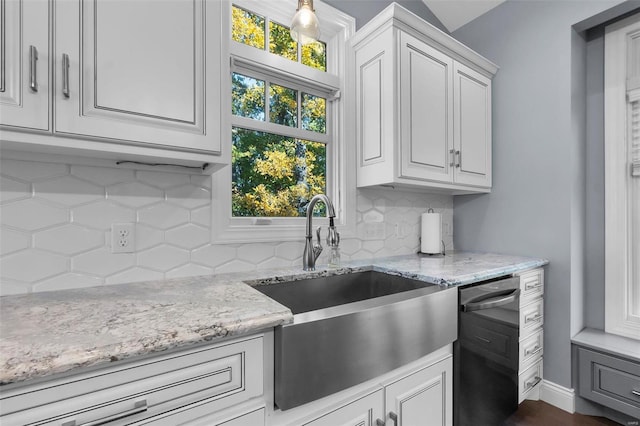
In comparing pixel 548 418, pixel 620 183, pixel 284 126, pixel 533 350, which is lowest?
pixel 548 418

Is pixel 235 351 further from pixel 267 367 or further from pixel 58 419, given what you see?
pixel 58 419

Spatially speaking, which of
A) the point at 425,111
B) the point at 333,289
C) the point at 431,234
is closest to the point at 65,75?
the point at 333,289

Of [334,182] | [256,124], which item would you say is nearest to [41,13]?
[256,124]

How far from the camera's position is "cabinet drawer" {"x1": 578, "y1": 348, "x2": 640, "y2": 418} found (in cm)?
174

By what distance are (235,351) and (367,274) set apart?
105cm

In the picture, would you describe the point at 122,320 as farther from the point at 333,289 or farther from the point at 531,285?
the point at 531,285

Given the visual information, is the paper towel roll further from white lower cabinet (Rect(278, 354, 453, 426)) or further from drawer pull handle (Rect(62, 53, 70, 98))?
drawer pull handle (Rect(62, 53, 70, 98))

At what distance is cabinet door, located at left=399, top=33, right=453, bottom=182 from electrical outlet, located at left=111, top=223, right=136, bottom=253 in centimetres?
138

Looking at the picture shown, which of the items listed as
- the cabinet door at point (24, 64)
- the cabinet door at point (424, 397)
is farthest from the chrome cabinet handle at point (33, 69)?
the cabinet door at point (424, 397)

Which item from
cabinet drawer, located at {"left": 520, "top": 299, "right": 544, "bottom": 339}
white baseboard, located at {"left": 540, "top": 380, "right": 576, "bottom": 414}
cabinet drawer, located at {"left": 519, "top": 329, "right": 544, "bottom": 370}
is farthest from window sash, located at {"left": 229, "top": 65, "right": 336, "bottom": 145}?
white baseboard, located at {"left": 540, "top": 380, "right": 576, "bottom": 414}

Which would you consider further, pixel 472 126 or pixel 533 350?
pixel 472 126

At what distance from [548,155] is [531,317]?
1074 millimetres

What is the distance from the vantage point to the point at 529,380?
6.41ft

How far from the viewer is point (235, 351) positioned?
0.83 metres
